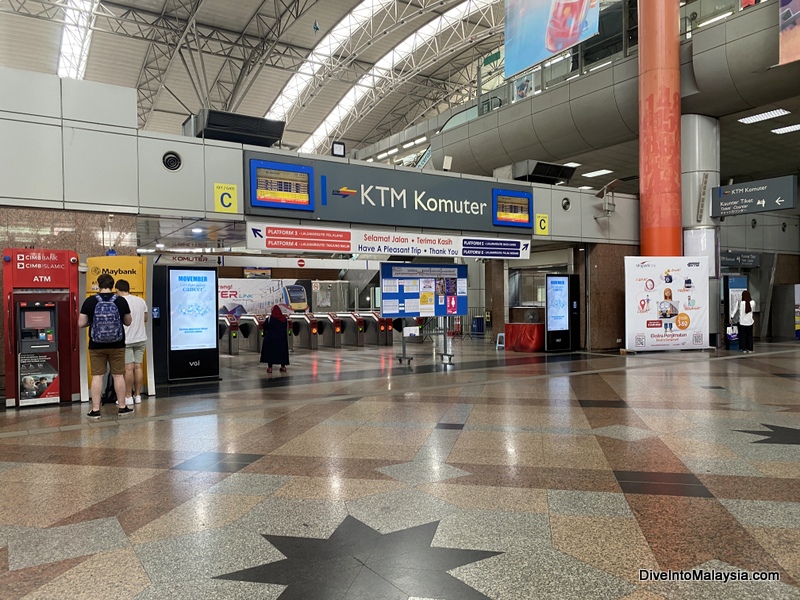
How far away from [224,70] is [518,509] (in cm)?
2767

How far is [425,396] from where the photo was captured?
8305mm

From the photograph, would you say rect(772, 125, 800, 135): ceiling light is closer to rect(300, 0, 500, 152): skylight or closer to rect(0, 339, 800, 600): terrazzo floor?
rect(0, 339, 800, 600): terrazzo floor

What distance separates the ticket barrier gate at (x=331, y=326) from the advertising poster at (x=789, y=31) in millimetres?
12903

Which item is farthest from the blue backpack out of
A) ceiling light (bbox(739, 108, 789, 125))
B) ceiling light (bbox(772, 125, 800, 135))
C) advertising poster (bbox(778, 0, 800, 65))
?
ceiling light (bbox(772, 125, 800, 135))

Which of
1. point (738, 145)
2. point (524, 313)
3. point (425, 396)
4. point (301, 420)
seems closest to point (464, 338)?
point (524, 313)

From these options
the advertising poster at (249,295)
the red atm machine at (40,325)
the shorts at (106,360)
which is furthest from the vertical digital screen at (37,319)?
the advertising poster at (249,295)

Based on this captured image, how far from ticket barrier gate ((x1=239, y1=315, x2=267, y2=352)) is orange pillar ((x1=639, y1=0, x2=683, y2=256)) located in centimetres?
1102

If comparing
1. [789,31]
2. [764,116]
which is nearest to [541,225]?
[789,31]

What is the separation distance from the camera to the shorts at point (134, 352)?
759 centimetres

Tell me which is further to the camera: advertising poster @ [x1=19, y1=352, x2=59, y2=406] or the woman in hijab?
the woman in hijab

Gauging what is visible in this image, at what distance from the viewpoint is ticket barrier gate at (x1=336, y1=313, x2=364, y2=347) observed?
62.0 feet

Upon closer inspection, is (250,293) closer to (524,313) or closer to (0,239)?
(524,313)

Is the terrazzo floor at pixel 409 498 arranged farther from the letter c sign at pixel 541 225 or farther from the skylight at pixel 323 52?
the skylight at pixel 323 52

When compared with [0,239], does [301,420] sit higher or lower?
lower
